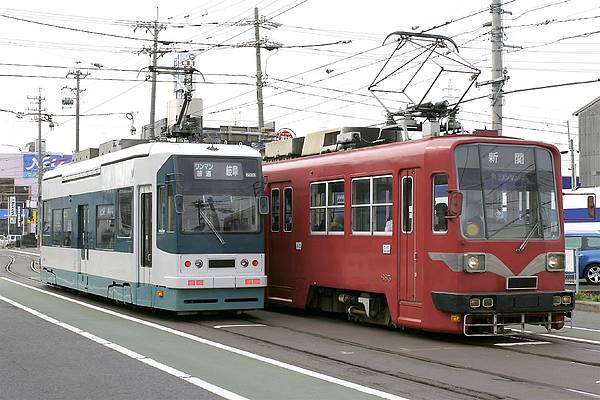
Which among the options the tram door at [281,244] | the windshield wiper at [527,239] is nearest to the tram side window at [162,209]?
the tram door at [281,244]

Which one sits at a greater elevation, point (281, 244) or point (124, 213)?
point (124, 213)

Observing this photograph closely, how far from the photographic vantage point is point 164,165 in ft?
53.8

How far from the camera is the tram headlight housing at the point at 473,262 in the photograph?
12.9 metres

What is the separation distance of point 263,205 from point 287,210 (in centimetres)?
137

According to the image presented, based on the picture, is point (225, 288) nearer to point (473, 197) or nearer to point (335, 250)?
point (335, 250)

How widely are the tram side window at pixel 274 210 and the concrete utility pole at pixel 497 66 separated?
5.82m

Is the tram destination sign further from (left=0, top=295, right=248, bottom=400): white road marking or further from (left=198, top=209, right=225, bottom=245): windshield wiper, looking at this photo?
(left=0, top=295, right=248, bottom=400): white road marking

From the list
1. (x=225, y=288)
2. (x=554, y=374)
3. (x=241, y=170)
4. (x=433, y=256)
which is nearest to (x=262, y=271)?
(x=225, y=288)

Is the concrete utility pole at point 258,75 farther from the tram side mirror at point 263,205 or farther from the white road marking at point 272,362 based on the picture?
the tram side mirror at point 263,205

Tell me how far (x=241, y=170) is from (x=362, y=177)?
107 inches

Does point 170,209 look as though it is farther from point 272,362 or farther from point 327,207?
point 272,362

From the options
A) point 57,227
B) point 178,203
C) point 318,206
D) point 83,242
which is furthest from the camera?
point 57,227

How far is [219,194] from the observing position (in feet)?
53.9

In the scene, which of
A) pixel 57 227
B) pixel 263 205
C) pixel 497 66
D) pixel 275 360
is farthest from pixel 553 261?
pixel 57 227
